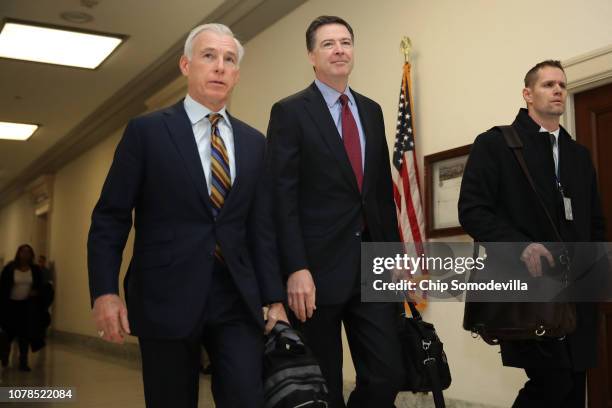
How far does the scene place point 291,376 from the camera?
2.45m

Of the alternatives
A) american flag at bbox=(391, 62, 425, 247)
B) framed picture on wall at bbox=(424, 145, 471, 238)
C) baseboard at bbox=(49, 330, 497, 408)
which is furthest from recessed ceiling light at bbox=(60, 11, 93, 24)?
baseboard at bbox=(49, 330, 497, 408)

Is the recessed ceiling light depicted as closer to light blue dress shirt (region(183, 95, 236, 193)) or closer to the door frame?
the door frame

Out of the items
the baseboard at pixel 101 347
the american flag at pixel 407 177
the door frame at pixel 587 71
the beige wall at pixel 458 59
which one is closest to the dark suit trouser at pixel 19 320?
the baseboard at pixel 101 347

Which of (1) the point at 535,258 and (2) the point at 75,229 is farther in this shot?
(2) the point at 75,229

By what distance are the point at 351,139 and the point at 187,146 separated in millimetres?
849

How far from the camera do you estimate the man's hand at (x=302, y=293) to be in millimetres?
2840

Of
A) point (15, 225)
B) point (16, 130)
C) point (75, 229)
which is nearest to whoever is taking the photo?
point (16, 130)

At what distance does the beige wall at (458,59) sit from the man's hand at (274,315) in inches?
113

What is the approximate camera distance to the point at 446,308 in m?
5.70

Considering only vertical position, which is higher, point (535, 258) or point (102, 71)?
point (102, 71)

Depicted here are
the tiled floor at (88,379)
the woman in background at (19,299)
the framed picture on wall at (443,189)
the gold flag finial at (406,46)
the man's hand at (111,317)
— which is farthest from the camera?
the woman in background at (19,299)

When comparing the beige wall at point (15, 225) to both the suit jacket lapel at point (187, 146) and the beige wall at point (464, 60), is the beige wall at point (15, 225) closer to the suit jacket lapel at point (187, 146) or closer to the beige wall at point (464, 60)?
the beige wall at point (464, 60)

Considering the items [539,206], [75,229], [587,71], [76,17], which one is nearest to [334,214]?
[539,206]

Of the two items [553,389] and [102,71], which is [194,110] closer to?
[553,389]
